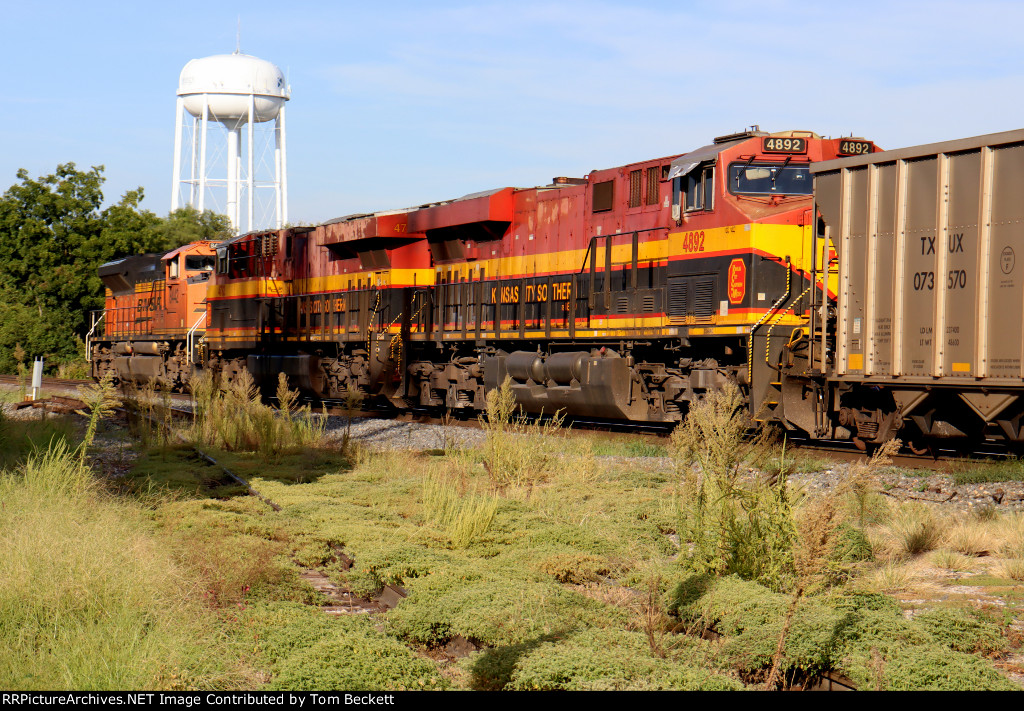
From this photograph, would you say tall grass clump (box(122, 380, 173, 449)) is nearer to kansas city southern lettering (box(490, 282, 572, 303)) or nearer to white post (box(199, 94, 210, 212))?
kansas city southern lettering (box(490, 282, 572, 303))

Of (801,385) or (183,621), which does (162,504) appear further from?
(801,385)

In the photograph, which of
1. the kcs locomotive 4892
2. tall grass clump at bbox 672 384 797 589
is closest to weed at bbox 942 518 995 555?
tall grass clump at bbox 672 384 797 589

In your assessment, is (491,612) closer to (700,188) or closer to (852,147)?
(700,188)

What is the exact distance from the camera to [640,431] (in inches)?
661

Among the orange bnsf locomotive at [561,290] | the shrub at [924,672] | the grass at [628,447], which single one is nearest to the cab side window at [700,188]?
the orange bnsf locomotive at [561,290]

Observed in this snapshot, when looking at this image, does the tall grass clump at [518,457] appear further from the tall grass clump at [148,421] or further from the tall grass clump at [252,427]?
the tall grass clump at [148,421]

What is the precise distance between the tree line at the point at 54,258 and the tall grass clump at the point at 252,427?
1148 inches

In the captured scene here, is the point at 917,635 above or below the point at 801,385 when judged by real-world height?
below

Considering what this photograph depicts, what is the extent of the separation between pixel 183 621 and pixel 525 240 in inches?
545

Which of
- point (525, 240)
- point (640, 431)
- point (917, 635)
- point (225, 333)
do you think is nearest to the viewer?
point (917, 635)

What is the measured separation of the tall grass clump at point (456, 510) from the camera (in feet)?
26.8

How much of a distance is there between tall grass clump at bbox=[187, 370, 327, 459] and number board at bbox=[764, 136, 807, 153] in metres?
7.82

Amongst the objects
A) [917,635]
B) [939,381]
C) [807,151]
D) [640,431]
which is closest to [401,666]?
[917,635]

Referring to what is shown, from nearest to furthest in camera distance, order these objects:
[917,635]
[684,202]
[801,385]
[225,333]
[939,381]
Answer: [917,635]
[939,381]
[801,385]
[684,202]
[225,333]
